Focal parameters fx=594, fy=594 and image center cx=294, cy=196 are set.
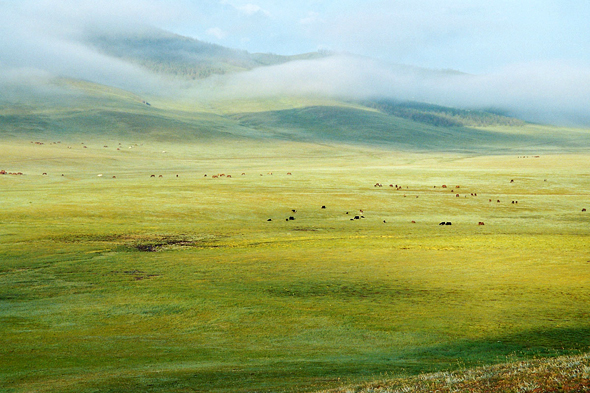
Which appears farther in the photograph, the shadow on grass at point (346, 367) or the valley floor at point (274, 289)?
the valley floor at point (274, 289)

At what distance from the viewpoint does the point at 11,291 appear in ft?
80.1

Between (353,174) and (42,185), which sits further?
(353,174)

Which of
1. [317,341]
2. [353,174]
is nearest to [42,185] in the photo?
[353,174]

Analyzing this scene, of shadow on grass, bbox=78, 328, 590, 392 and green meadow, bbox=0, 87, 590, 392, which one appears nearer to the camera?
shadow on grass, bbox=78, 328, 590, 392

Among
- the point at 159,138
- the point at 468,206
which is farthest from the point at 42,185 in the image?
the point at 159,138

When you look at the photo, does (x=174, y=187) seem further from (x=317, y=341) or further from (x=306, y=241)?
(x=317, y=341)

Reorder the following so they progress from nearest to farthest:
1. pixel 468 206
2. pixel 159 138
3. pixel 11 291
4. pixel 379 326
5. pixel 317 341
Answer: pixel 317 341 < pixel 379 326 < pixel 11 291 < pixel 468 206 < pixel 159 138

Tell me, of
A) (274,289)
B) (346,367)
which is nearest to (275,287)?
(274,289)

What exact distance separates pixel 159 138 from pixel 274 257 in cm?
15027

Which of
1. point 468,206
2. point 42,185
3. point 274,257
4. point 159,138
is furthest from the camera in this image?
point 159,138

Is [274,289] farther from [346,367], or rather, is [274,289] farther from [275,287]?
[346,367]

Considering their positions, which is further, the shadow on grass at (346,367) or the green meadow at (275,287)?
the green meadow at (275,287)

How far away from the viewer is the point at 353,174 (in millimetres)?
89375

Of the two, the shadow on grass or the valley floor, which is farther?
the valley floor
